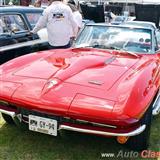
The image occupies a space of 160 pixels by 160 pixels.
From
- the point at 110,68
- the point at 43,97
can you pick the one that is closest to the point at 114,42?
the point at 110,68

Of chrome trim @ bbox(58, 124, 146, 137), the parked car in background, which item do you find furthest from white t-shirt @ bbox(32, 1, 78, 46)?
chrome trim @ bbox(58, 124, 146, 137)

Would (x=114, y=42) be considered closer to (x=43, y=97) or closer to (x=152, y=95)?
(x=152, y=95)

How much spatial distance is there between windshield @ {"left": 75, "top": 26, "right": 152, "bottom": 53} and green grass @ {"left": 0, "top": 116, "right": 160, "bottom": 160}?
130 centimetres

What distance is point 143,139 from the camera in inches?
141

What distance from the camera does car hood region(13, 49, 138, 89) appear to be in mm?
3643

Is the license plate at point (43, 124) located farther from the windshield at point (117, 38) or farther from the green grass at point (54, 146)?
the windshield at point (117, 38)

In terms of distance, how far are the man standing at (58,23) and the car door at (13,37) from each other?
1.84 ft

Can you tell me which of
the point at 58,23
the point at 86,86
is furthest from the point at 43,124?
the point at 58,23

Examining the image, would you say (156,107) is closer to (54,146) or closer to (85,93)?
(85,93)

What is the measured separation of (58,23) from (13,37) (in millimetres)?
940

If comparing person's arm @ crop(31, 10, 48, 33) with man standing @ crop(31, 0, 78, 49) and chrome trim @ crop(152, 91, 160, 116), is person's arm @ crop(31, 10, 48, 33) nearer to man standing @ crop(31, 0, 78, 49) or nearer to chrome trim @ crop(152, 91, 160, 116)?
man standing @ crop(31, 0, 78, 49)

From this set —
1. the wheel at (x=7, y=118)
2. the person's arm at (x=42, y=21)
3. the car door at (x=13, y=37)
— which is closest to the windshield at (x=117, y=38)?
the person's arm at (x=42, y=21)

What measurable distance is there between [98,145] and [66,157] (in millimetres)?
447

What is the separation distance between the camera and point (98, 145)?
386 cm
